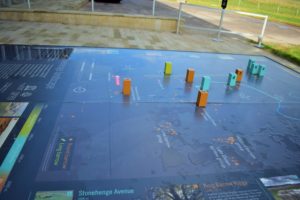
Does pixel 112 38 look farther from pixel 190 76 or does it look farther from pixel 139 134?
pixel 139 134

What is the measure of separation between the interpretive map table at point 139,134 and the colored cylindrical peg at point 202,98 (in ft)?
0.24

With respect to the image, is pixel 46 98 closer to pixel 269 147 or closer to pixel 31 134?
pixel 31 134

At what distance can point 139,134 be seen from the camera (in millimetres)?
3113

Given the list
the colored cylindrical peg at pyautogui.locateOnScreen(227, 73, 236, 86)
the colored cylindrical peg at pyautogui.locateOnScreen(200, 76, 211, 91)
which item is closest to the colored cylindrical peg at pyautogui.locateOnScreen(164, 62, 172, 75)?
the colored cylindrical peg at pyautogui.locateOnScreen(200, 76, 211, 91)

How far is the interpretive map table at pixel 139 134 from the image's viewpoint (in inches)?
93.4

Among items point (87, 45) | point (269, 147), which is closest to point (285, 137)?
point (269, 147)

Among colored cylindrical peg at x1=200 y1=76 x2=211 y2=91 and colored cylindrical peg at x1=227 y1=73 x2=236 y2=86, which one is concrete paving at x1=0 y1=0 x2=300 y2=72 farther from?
colored cylindrical peg at x1=200 y1=76 x2=211 y2=91

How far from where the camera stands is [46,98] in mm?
3748

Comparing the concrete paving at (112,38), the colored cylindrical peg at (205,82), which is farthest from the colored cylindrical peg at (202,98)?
the concrete paving at (112,38)

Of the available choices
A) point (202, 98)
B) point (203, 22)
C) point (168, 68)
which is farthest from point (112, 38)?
point (203, 22)

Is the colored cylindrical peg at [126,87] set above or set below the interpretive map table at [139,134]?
above

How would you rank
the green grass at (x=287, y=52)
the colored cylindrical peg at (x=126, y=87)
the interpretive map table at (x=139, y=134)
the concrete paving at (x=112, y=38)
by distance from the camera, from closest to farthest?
the interpretive map table at (x=139, y=134)
the colored cylindrical peg at (x=126, y=87)
the concrete paving at (x=112, y=38)
the green grass at (x=287, y=52)

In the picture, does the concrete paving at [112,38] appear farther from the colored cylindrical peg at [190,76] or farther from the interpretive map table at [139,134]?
the colored cylindrical peg at [190,76]

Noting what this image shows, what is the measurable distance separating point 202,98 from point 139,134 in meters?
1.21
